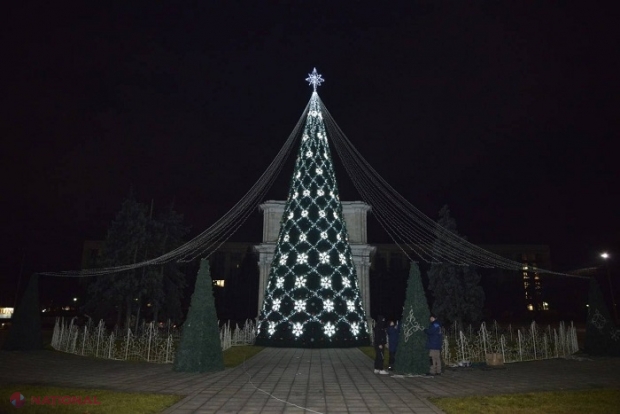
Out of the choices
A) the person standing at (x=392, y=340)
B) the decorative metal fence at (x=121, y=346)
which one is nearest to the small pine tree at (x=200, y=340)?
the decorative metal fence at (x=121, y=346)

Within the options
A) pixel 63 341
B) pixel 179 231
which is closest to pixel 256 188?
pixel 63 341

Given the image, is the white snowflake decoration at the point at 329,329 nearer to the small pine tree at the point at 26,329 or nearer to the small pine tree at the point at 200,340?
the small pine tree at the point at 200,340

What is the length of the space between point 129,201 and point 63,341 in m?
18.5

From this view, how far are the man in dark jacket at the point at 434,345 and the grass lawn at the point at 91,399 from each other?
8.08m

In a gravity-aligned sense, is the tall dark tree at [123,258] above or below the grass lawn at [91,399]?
above

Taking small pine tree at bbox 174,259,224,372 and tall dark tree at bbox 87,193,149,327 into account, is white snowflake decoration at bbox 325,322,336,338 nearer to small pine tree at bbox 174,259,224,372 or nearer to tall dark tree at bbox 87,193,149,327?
small pine tree at bbox 174,259,224,372

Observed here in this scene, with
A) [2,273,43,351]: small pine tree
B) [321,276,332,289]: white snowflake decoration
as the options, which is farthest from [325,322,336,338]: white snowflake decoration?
[2,273,43,351]: small pine tree

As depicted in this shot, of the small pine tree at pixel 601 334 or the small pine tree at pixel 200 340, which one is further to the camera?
the small pine tree at pixel 601 334

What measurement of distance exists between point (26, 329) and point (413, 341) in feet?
62.5

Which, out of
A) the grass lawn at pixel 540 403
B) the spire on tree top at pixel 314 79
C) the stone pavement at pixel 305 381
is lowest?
the stone pavement at pixel 305 381

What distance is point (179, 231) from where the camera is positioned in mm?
43219

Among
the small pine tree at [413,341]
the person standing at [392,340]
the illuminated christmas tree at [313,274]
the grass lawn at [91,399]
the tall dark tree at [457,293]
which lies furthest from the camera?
the tall dark tree at [457,293]

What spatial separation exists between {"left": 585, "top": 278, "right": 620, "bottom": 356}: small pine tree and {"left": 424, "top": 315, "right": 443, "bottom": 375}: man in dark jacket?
34.8ft

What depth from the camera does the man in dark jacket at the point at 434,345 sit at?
13.8 metres
